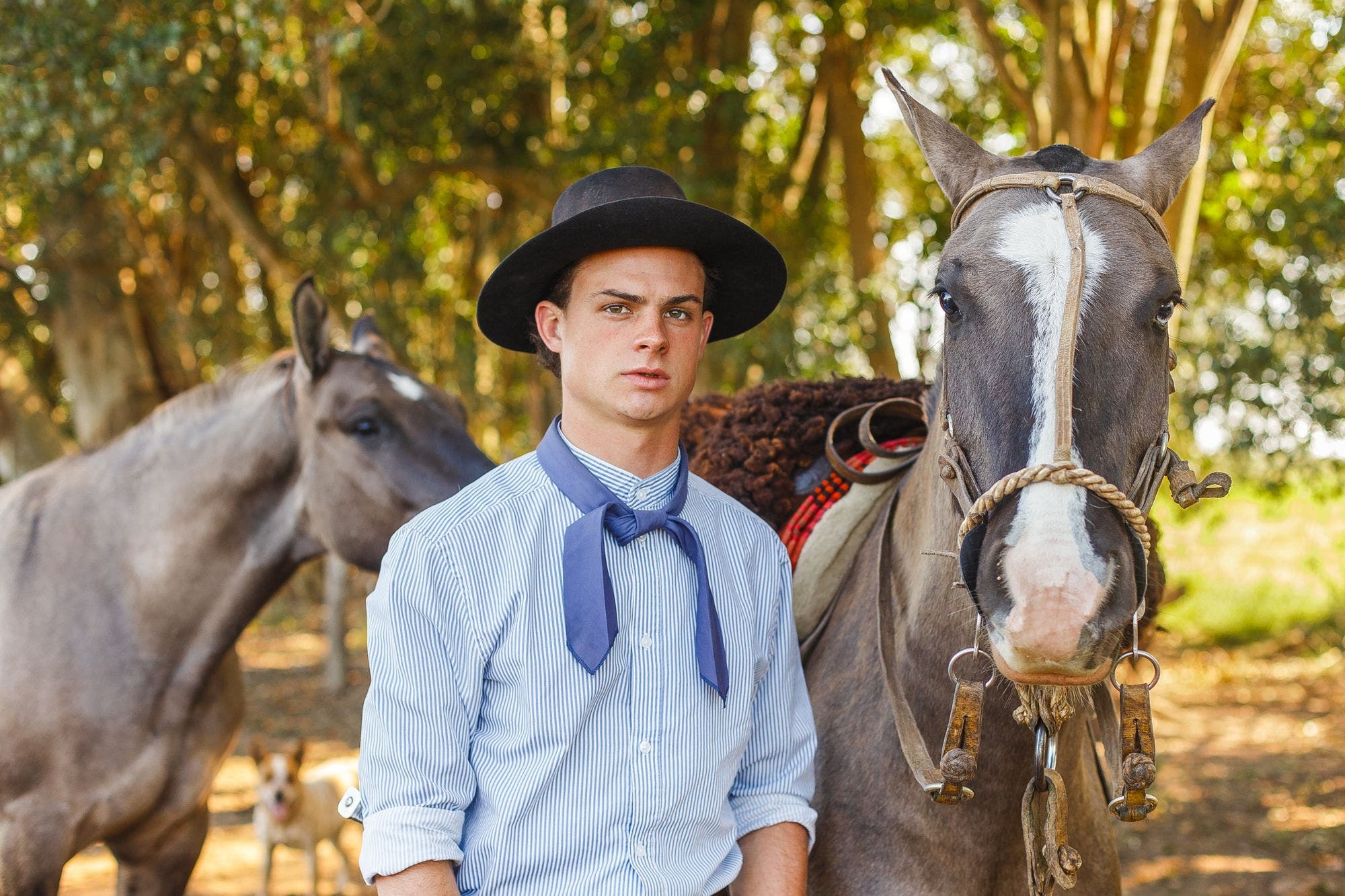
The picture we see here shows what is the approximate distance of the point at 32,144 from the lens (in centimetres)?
591

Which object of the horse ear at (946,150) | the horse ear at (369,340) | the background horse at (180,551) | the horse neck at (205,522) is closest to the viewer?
the horse ear at (946,150)

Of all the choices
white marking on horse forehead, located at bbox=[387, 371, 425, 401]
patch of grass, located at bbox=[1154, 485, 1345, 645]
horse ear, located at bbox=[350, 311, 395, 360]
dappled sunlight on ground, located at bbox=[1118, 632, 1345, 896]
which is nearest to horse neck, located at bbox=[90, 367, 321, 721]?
white marking on horse forehead, located at bbox=[387, 371, 425, 401]

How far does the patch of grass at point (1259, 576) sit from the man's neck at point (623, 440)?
9441 mm

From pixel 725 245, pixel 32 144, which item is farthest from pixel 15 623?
pixel 32 144

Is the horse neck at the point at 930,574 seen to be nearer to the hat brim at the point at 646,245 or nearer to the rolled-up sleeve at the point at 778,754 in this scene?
the rolled-up sleeve at the point at 778,754

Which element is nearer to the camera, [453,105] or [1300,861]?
[1300,861]

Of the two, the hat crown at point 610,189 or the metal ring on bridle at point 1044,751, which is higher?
the hat crown at point 610,189

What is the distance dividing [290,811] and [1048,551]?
16.4 feet

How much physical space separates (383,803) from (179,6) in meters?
5.72

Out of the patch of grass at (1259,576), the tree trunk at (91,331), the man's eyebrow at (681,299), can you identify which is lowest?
the patch of grass at (1259,576)

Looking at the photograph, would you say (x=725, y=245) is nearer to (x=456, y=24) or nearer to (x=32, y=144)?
(x=32, y=144)

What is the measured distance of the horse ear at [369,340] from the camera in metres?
3.89

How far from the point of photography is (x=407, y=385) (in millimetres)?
3490

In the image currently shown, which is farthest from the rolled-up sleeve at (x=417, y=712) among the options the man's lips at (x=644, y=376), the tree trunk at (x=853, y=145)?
the tree trunk at (x=853, y=145)
